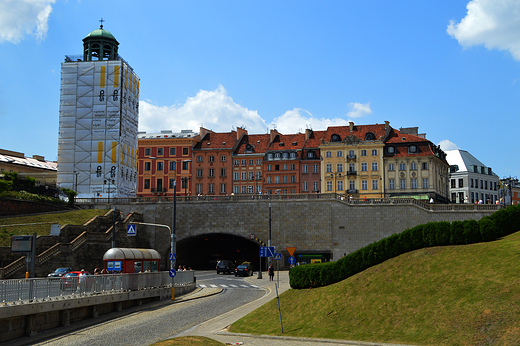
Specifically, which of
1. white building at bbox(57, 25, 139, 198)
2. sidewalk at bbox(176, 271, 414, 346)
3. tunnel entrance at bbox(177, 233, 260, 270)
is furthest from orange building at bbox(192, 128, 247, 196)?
sidewalk at bbox(176, 271, 414, 346)

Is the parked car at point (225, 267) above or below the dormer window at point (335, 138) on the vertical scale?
below

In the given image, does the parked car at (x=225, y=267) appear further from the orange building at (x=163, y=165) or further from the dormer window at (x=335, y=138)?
the dormer window at (x=335, y=138)

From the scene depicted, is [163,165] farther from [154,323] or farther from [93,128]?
[154,323]

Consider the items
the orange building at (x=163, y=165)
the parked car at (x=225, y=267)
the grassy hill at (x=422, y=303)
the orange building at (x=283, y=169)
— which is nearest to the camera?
the grassy hill at (x=422, y=303)

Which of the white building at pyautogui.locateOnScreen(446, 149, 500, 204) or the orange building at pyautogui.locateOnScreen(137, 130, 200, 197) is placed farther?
the white building at pyautogui.locateOnScreen(446, 149, 500, 204)

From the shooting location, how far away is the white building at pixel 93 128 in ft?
272

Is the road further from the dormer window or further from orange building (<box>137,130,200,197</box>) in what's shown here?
orange building (<box>137,130,200,197</box>)

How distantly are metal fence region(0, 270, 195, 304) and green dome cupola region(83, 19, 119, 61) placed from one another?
56530 millimetres

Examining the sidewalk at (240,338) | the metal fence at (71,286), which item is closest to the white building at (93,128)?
the metal fence at (71,286)

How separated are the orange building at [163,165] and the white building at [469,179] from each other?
5678 centimetres

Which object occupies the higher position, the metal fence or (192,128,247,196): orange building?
(192,128,247,196): orange building

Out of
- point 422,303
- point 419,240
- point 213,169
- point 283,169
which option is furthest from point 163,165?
point 422,303

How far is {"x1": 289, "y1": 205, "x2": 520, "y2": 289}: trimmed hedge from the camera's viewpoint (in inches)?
912

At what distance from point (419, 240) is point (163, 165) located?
81482 millimetres
